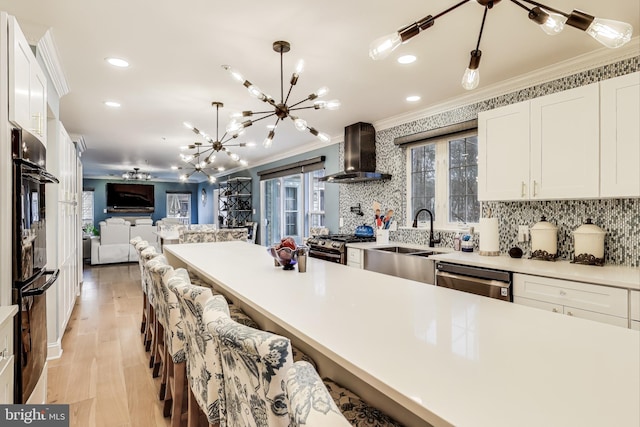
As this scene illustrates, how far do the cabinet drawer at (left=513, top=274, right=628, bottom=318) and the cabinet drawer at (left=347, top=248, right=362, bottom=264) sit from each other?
5.93 feet

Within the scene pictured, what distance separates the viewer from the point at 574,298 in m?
2.21

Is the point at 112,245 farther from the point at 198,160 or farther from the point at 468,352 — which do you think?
the point at 468,352

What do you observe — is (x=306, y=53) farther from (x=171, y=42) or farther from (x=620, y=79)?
(x=620, y=79)

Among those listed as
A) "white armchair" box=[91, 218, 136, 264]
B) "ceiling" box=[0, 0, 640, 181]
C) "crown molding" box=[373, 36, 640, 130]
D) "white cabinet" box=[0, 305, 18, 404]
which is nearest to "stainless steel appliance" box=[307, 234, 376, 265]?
"ceiling" box=[0, 0, 640, 181]

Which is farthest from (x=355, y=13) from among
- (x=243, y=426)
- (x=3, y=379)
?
(x=3, y=379)

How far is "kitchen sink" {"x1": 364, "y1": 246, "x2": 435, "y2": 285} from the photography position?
3.22m

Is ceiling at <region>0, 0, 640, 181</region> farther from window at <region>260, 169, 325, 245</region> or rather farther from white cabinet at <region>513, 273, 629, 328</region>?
window at <region>260, 169, 325, 245</region>

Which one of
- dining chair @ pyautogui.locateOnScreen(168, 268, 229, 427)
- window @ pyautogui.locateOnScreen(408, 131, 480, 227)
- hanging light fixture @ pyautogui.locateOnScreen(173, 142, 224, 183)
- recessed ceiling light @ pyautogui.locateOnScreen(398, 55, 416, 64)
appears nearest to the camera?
dining chair @ pyautogui.locateOnScreen(168, 268, 229, 427)

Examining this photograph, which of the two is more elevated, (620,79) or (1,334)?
(620,79)

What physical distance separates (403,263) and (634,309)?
5.85 ft

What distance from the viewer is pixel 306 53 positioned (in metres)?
2.64

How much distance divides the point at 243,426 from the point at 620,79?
301cm

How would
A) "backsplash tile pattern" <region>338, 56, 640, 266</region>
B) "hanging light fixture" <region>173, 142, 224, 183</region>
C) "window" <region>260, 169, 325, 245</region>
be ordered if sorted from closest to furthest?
"backsplash tile pattern" <region>338, 56, 640, 266</region>
"hanging light fixture" <region>173, 142, 224, 183</region>
"window" <region>260, 169, 325, 245</region>

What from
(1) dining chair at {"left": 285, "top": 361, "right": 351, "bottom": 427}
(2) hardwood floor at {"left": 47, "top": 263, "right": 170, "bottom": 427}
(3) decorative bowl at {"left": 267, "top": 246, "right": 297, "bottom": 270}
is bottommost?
(2) hardwood floor at {"left": 47, "top": 263, "right": 170, "bottom": 427}
